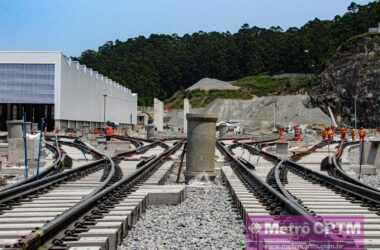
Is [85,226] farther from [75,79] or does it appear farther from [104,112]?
[104,112]

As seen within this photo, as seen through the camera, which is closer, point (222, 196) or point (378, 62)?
point (222, 196)

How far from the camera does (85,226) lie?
297 inches

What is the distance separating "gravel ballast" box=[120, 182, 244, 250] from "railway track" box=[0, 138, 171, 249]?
1.01 metres

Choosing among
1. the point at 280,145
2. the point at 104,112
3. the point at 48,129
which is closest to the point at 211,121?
the point at 280,145

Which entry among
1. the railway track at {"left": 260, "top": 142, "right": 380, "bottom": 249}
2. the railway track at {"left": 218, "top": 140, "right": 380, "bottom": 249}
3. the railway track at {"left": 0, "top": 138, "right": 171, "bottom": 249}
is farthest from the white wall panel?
the railway track at {"left": 218, "top": 140, "right": 380, "bottom": 249}

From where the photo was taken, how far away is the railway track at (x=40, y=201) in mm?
7409

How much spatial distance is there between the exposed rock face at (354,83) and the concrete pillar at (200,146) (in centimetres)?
10680

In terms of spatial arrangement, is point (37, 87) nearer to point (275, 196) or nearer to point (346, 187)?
point (346, 187)

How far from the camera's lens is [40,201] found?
10531 millimetres

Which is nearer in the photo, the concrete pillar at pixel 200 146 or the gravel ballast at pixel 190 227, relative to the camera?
the gravel ballast at pixel 190 227

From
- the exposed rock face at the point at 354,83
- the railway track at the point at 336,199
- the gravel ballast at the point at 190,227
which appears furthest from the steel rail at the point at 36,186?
the exposed rock face at the point at 354,83

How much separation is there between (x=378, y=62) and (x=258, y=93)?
62570mm

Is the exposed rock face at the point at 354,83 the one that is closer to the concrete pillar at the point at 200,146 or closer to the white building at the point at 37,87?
the white building at the point at 37,87

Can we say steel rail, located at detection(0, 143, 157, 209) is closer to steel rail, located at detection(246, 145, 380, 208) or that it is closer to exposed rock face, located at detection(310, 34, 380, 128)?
steel rail, located at detection(246, 145, 380, 208)
